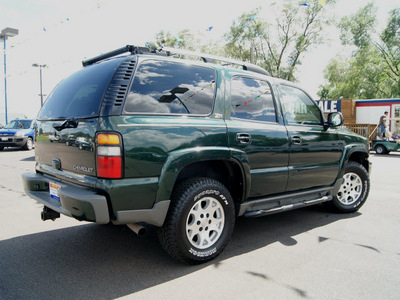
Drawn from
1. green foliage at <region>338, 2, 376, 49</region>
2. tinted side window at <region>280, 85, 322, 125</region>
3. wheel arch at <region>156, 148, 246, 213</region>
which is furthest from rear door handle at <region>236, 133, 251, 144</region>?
green foliage at <region>338, 2, 376, 49</region>

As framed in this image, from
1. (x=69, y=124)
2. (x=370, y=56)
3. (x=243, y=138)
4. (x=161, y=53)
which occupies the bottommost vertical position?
(x=243, y=138)

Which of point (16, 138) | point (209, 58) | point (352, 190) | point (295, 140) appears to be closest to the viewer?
point (209, 58)

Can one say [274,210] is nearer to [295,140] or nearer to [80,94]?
[295,140]

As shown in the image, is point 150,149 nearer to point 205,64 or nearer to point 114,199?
point 114,199

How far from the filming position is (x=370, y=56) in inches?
1302

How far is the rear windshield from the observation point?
2.72 meters

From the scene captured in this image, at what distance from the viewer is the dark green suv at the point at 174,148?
8.35ft

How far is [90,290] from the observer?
2516 millimetres

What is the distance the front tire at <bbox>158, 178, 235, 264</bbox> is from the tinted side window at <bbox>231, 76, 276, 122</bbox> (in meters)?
0.88

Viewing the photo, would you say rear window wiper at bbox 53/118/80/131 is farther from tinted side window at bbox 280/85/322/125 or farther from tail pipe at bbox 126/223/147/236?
tinted side window at bbox 280/85/322/125

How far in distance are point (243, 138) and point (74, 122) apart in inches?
63.2

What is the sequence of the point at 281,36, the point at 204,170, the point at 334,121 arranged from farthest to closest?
the point at 281,36, the point at 334,121, the point at 204,170

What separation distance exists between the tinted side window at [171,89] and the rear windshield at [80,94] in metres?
0.26

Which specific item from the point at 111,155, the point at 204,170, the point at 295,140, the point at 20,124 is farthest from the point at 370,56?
the point at 111,155
